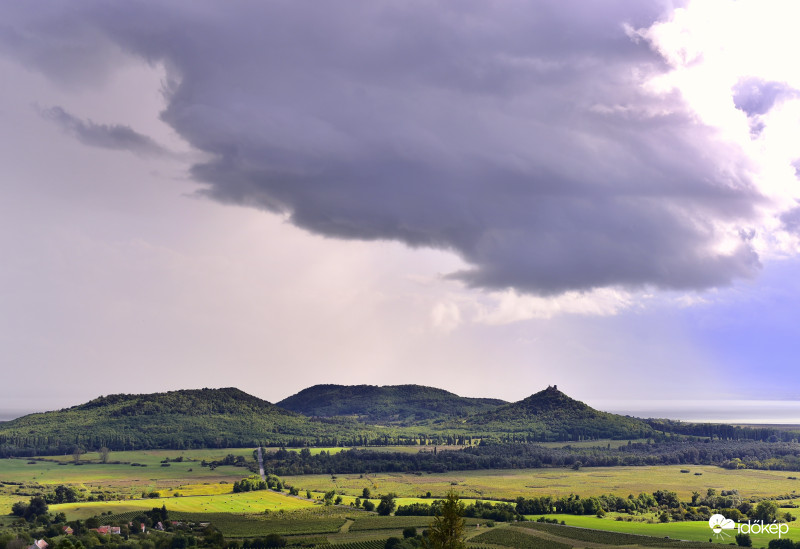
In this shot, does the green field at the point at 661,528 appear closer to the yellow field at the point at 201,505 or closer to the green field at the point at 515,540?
the green field at the point at 515,540

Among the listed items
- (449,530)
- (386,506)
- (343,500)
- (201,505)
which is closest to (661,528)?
(386,506)

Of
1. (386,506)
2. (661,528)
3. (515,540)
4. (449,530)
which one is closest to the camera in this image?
(449,530)

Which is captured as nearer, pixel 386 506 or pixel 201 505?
pixel 386 506

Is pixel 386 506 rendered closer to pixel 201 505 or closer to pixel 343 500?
pixel 343 500

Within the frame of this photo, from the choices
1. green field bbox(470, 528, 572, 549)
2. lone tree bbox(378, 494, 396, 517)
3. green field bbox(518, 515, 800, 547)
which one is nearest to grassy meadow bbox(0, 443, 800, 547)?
green field bbox(518, 515, 800, 547)

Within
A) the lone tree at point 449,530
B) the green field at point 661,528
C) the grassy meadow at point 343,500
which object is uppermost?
the lone tree at point 449,530

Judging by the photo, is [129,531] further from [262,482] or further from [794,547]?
[794,547]

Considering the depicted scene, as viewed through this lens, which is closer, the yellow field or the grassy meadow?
the grassy meadow

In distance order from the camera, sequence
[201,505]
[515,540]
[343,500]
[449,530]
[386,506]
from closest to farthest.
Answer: [449,530]
[515,540]
[386,506]
[201,505]
[343,500]

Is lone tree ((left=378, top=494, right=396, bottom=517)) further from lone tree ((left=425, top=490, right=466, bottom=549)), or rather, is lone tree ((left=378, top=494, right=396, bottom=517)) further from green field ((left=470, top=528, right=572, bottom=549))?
lone tree ((left=425, top=490, right=466, bottom=549))

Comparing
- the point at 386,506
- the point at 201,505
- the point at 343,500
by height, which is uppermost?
the point at 201,505

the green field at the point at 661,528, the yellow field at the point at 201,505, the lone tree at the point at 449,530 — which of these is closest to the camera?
the lone tree at the point at 449,530

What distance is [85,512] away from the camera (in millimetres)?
134625

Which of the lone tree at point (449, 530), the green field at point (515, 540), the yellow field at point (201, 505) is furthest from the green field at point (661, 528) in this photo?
the lone tree at point (449, 530)
